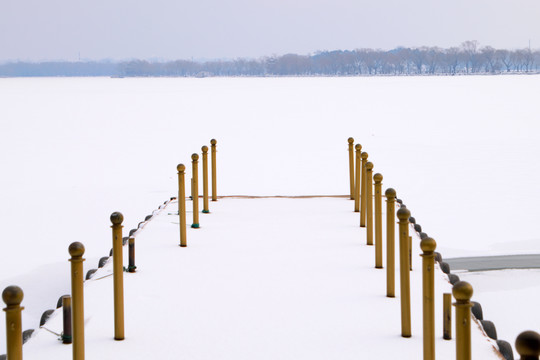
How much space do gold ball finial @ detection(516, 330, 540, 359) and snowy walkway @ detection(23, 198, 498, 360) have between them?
7.27 ft

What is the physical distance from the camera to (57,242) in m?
11.1

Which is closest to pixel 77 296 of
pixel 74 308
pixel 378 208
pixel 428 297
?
pixel 74 308

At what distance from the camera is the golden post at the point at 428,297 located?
14.0 feet

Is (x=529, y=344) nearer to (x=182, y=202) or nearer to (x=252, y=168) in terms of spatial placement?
(x=182, y=202)

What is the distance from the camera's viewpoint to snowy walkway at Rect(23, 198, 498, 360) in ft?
16.3

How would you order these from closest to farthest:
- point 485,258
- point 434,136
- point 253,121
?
1. point 485,258
2. point 434,136
3. point 253,121

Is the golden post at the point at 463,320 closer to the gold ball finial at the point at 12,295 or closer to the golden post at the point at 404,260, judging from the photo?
the golden post at the point at 404,260

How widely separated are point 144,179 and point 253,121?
1841cm

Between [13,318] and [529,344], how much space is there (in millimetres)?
2228

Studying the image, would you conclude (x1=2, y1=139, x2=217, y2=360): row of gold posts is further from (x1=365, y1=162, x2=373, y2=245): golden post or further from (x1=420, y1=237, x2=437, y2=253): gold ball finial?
(x1=365, y1=162, x2=373, y2=245): golden post

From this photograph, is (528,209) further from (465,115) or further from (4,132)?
(465,115)

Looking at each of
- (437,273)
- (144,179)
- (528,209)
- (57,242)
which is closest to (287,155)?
(144,179)

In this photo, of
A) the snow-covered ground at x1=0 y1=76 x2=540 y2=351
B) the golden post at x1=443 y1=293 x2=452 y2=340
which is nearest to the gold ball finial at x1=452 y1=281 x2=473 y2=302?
the golden post at x1=443 y1=293 x2=452 y2=340

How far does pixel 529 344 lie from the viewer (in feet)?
8.27
